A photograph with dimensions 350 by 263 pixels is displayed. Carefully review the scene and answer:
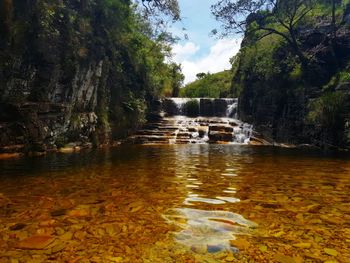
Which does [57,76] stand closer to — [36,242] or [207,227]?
[36,242]

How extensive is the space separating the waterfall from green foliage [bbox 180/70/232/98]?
15.6m

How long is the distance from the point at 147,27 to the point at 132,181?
27.1 m

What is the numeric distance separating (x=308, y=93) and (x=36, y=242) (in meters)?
20.2

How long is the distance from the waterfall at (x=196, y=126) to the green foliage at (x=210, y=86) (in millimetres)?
15584

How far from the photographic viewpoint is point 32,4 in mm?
14242

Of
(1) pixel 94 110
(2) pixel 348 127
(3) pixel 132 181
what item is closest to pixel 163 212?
(3) pixel 132 181

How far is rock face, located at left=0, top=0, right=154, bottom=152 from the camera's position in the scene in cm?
1339

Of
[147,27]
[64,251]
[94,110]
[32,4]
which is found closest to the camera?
[64,251]

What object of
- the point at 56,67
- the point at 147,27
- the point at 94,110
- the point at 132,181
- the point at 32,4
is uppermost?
the point at 147,27

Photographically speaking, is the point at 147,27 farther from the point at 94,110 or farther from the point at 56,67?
the point at 56,67

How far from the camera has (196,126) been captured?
25.3 metres

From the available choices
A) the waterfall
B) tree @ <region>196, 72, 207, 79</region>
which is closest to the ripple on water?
the waterfall

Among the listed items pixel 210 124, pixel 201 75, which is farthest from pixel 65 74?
pixel 201 75

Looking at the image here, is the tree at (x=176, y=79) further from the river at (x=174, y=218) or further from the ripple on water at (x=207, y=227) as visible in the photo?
the ripple on water at (x=207, y=227)
